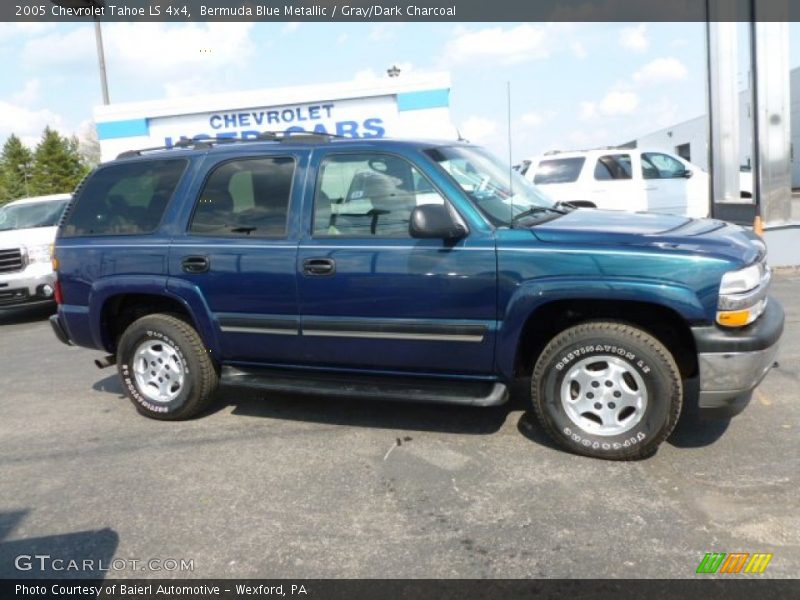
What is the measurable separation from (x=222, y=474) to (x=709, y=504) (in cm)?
257

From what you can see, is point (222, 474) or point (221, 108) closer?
point (222, 474)

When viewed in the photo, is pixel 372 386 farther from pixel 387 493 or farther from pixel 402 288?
pixel 387 493

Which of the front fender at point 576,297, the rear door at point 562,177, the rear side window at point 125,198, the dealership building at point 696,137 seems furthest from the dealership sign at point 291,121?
the dealership building at point 696,137

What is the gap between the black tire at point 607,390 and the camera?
150 inches

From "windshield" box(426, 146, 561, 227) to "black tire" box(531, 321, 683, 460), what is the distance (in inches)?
32.0

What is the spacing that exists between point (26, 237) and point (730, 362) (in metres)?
9.37

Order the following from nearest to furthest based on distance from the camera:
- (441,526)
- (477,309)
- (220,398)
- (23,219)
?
(441,526), (477,309), (220,398), (23,219)

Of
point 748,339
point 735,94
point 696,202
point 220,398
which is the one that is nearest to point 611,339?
point 748,339

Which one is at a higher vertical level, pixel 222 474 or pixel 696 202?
pixel 696 202

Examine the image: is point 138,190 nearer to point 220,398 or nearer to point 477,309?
point 220,398

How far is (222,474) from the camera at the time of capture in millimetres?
4078

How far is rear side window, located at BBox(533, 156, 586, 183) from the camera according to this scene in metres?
13.1

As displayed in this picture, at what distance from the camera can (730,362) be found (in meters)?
3.66

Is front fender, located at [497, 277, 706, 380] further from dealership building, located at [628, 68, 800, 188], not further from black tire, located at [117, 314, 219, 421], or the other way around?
dealership building, located at [628, 68, 800, 188]
